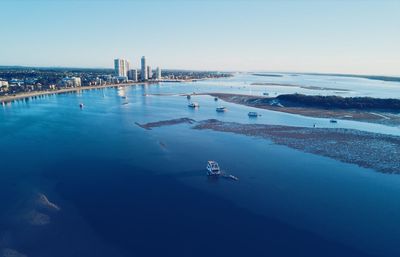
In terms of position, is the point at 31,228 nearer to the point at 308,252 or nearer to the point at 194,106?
the point at 308,252

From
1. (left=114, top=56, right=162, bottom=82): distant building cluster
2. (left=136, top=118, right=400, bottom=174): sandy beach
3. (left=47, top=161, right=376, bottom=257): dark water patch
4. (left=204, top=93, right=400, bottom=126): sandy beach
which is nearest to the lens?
(left=47, top=161, right=376, bottom=257): dark water patch

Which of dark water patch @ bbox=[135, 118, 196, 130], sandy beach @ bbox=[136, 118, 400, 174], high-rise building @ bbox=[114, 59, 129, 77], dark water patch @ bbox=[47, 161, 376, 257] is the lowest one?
dark water patch @ bbox=[135, 118, 196, 130]

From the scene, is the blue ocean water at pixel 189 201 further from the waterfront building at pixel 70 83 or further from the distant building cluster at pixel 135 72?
the distant building cluster at pixel 135 72

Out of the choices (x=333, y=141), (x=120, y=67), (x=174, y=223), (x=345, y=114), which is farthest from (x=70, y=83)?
(x=174, y=223)

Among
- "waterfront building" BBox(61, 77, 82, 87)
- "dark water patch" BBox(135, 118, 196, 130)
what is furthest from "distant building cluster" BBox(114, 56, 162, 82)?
"dark water patch" BBox(135, 118, 196, 130)

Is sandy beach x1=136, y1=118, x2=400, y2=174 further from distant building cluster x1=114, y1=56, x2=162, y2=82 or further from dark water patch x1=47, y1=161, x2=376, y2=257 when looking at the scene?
distant building cluster x1=114, y1=56, x2=162, y2=82

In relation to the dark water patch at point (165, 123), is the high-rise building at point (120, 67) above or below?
above

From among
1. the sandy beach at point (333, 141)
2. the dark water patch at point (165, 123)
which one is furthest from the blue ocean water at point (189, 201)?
the dark water patch at point (165, 123)

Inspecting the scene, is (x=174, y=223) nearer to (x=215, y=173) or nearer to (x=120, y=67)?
(x=215, y=173)

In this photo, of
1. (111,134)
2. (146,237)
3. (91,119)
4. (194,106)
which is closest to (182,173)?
(146,237)
